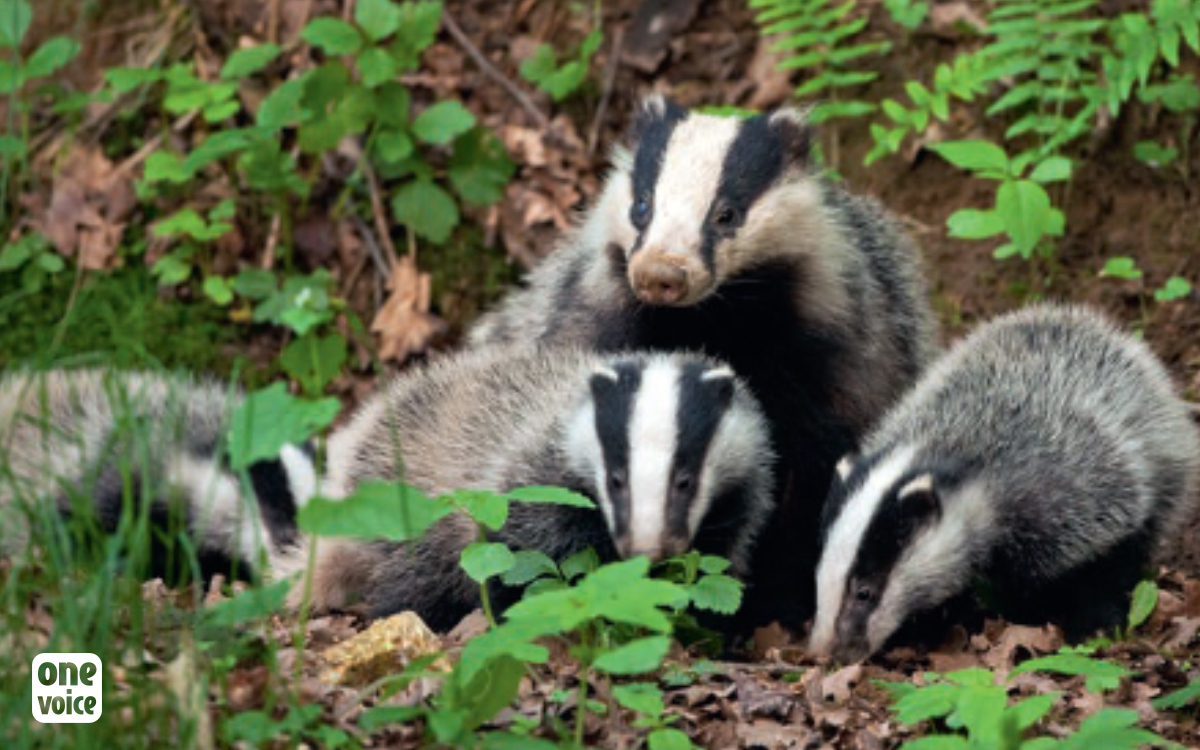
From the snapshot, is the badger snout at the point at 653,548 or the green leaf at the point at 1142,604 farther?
the green leaf at the point at 1142,604

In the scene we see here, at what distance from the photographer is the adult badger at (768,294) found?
18.4 feet

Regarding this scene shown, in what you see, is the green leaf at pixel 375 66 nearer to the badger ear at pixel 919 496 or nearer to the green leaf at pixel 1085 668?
the badger ear at pixel 919 496

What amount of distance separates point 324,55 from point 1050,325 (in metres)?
3.56

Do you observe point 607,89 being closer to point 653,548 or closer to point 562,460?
point 562,460

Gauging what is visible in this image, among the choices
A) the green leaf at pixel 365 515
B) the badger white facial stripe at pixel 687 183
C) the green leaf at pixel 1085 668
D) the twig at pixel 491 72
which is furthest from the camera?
the twig at pixel 491 72

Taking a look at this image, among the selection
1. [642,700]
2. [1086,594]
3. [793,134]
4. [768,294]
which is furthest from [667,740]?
[793,134]

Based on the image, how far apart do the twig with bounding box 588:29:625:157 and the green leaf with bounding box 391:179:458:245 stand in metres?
0.66

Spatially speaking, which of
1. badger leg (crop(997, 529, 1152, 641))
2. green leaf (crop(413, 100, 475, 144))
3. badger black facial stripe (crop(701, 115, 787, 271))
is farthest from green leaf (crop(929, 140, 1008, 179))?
green leaf (crop(413, 100, 475, 144))

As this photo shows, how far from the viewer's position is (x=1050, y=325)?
19.1 ft

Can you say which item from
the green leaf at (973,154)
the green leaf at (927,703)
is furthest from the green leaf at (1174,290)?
the green leaf at (927,703)

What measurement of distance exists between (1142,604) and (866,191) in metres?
2.63

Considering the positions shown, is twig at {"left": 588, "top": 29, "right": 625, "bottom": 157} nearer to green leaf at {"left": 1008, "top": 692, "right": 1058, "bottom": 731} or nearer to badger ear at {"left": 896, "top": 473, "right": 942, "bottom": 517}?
badger ear at {"left": 896, "top": 473, "right": 942, "bottom": 517}

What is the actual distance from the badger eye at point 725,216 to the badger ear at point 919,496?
104 centimetres

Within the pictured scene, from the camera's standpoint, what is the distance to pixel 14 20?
20.6ft
